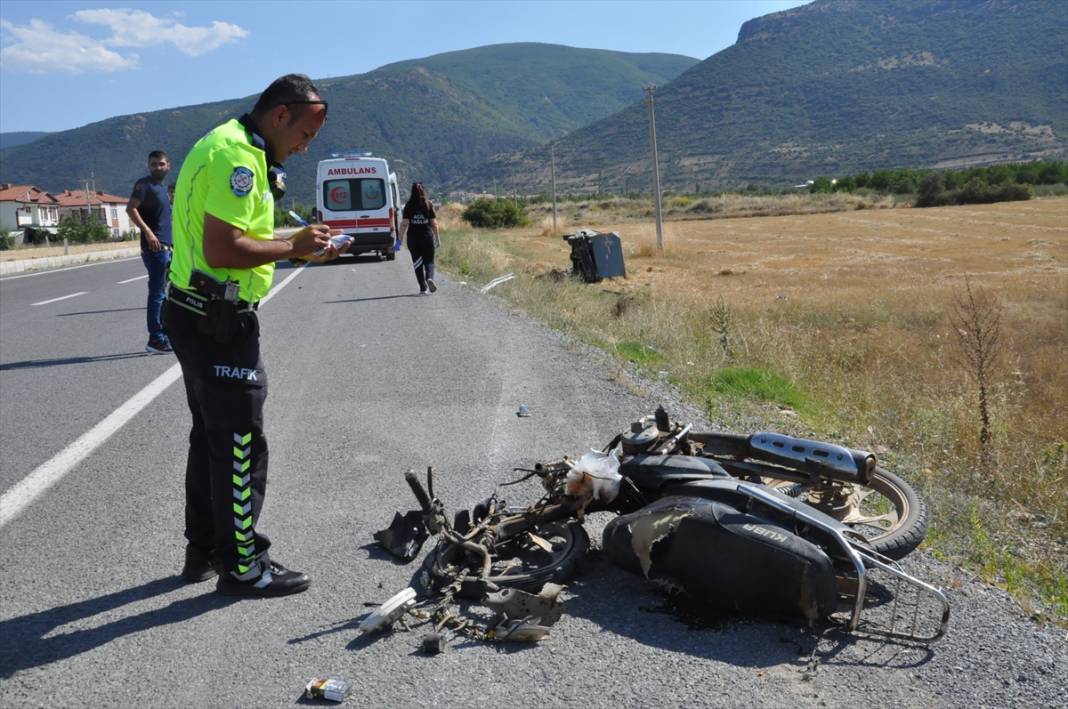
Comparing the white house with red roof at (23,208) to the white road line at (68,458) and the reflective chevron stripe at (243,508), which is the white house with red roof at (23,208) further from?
the reflective chevron stripe at (243,508)

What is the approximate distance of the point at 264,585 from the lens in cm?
390

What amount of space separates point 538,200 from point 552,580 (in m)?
106

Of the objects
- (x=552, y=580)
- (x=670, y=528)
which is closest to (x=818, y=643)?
(x=670, y=528)

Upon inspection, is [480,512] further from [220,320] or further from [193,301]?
[193,301]

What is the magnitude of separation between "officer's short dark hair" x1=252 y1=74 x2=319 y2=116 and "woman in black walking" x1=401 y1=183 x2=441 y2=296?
39.2 ft

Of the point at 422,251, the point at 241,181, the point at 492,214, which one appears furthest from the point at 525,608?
the point at 492,214

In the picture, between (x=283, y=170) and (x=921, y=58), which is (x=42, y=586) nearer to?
(x=283, y=170)

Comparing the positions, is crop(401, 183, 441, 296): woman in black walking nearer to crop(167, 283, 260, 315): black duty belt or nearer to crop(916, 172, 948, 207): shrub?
crop(167, 283, 260, 315): black duty belt

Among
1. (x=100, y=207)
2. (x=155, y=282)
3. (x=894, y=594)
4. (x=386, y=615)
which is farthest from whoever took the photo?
(x=100, y=207)

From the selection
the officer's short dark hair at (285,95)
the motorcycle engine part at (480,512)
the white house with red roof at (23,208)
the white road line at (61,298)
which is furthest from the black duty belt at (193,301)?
the white house with red roof at (23,208)

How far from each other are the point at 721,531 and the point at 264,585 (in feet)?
6.07

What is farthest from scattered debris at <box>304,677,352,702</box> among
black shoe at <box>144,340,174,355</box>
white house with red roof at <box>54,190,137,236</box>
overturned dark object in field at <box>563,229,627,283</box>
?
white house with red roof at <box>54,190,137,236</box>

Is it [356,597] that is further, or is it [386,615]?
[356,597]

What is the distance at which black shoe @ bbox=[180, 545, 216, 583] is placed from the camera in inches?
161
